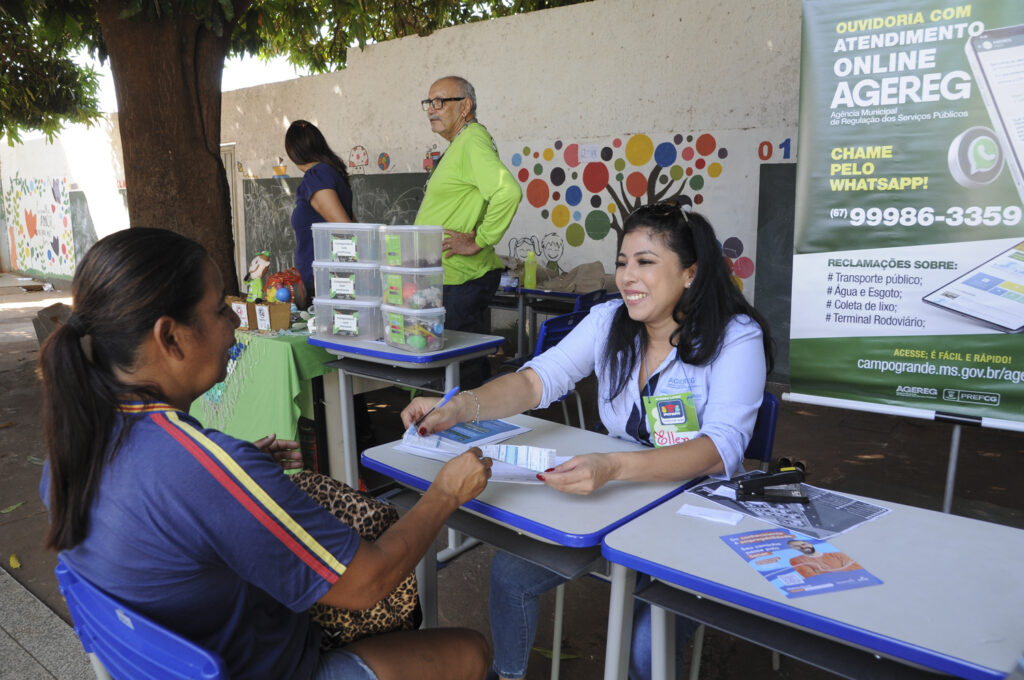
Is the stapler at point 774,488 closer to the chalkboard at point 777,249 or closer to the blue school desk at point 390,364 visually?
the blue school desk at point 390,364

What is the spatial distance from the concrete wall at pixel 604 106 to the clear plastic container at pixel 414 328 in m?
3.38

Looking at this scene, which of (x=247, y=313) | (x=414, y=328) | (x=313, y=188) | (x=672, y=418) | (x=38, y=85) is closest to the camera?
(x=672, y=418)

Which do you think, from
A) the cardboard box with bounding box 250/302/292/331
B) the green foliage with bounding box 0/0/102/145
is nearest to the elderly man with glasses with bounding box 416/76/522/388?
the cardboard box with bounding box 250/302/292/331

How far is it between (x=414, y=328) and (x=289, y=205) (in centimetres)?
737

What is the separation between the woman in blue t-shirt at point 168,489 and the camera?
1.05 meters

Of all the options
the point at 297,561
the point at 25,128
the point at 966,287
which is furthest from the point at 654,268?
the point at 25,128

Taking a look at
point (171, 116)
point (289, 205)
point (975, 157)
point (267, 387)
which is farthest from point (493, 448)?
point (289, 205)

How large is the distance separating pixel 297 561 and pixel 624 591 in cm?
64

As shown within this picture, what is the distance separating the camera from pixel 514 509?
4.89 ft

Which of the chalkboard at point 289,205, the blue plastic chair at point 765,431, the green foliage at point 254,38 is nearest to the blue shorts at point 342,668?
the blue plastic chair at point 765,431

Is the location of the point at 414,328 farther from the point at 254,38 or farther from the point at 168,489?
the point at 254,38

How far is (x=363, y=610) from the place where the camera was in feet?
4.68

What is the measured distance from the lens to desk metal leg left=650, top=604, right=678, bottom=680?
4.54 feet

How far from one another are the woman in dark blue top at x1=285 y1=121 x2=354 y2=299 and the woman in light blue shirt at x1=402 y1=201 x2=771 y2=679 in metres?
2.11
